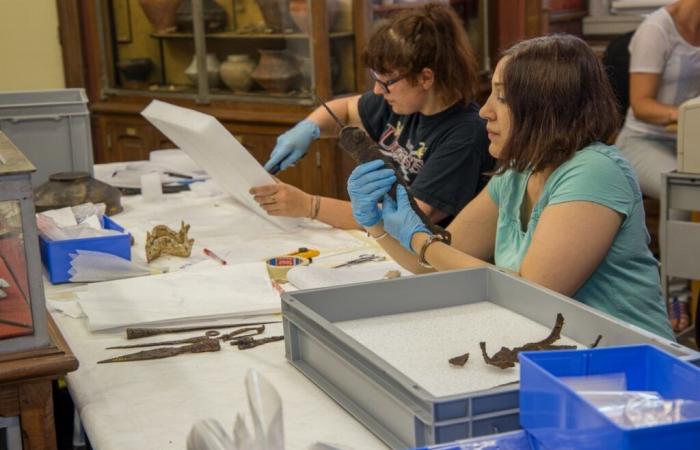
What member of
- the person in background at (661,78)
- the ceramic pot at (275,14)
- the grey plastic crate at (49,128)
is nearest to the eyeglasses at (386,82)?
the grey plastic crate at (49,128)

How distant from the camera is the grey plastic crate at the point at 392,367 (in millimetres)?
1146

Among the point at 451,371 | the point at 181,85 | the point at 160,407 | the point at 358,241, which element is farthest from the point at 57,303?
the point at 181,85

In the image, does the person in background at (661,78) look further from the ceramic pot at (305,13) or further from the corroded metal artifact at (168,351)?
the corroded metal artifact at (168,351)

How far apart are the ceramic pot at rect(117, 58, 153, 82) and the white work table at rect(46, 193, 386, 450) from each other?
10.7 ft

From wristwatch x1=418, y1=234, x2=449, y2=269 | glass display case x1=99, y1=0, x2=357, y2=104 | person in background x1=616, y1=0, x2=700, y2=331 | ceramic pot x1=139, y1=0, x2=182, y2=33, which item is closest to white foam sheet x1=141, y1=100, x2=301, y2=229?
wristwatch x1=418, y1=234, x2=449, y2=269

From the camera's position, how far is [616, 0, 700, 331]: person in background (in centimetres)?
386

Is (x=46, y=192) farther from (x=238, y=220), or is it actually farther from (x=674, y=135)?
(x=674, y=135)

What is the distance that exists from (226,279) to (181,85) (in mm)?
2996

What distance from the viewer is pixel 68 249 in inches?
84.7

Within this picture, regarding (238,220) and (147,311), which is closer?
(147,311)

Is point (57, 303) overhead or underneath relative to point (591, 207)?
underneath

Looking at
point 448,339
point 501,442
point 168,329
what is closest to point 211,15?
point 168,329

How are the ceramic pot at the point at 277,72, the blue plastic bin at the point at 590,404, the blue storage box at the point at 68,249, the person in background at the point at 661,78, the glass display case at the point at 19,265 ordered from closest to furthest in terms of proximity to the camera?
the blue plastic bin at the point at 590,404 < the glass display case at the point at 19,265 < the blue storage box at the point at 68,249 < the person in background at the point at 661,78 < the ceramic pot at the point at 277,72

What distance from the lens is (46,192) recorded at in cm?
269
